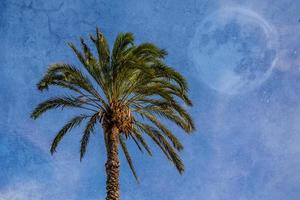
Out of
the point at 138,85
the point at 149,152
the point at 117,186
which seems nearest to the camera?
the point at 117,186

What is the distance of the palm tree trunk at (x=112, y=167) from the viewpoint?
55.7 feet

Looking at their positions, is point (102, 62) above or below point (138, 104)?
above

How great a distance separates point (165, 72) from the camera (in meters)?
17.9

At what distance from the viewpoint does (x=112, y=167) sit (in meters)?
17.2

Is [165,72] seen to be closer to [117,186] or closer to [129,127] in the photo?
[129,127]

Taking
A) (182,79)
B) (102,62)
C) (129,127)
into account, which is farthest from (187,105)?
(102,62)

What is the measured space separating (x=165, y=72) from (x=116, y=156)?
150 inches

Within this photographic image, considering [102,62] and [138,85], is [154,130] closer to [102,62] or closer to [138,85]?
[138,85]

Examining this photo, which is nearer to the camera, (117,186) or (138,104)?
(117,186)

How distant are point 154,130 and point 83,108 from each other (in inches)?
124

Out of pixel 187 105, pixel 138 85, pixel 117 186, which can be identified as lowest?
pixel 117 186

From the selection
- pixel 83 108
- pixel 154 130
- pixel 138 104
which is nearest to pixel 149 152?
pixel 154 130

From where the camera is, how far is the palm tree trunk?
17.0 metres

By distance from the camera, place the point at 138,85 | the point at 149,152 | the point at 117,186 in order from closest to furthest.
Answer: the point at 117,186 → the point at 138,85 → the point at 149,152
